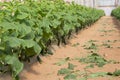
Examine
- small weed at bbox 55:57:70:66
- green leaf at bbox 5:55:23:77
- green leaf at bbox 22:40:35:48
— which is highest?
green leaf at bbox 22:40:35:48

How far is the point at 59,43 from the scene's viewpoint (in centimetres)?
633

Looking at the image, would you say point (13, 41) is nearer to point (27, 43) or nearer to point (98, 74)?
point (27, 43)

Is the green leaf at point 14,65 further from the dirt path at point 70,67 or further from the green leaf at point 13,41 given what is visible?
the dirt path at point 70,67

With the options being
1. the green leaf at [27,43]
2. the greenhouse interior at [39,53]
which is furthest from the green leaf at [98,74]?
the green leaf at [27,43]

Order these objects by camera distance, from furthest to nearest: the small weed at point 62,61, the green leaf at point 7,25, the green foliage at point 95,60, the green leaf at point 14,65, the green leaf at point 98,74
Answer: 1. the small weed at point 62,61
2. the green foliage at point 95,60
3. the green leaf at point 98,74
4. the green leaf at point 7,25
5. the green leaf at point 14,65

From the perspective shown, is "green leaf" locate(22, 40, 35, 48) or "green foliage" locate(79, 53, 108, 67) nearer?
"green leaf" locate(22, 40, 35, 48)

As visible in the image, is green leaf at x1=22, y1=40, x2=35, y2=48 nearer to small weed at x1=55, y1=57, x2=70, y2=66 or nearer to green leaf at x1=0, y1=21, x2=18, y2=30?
green leaf at x1=0, y1=21, x2=18, y2=30

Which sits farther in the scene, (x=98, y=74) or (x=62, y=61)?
(x=62, y=61)

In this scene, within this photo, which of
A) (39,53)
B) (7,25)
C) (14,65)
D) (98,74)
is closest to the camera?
(14,65)

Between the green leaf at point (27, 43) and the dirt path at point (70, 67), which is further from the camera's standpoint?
the dirt path at point (70, 67)

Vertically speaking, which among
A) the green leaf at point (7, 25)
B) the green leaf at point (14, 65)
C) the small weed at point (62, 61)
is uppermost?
the green leaf at point (7, 25)

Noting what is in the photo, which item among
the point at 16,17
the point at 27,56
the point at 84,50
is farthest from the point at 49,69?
the point at 84,50

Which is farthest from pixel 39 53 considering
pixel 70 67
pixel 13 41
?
pixel 13 41

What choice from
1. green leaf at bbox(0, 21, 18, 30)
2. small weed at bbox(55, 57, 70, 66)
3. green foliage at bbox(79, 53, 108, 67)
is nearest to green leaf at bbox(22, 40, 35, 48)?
green leaf at bbox(0, 21, 18, 30)
